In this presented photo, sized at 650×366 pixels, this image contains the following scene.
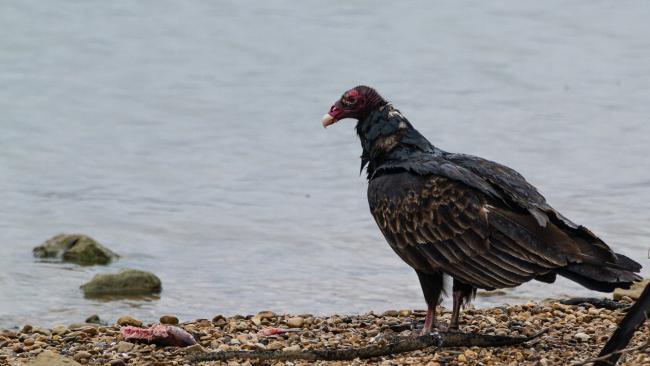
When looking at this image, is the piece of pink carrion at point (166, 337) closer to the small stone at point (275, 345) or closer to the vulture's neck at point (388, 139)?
the small stone at point (275, 345)

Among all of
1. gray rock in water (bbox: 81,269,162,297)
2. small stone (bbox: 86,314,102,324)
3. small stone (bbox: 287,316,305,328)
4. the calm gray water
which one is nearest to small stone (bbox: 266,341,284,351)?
small stone (bbox: 287,316,305,328)

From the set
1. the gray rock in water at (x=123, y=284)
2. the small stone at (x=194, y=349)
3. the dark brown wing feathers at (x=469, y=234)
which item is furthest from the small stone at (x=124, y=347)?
the gray rock in water at (x=123, y=284)

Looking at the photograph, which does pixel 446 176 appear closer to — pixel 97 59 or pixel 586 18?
pixel 97 59

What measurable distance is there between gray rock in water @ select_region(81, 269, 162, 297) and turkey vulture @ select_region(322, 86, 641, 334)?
314 centimetres

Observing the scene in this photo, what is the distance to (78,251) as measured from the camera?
10680 millimetres

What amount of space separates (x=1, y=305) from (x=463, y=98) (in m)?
7.29

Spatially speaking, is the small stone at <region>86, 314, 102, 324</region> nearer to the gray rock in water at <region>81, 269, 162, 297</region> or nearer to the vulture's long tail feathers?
the gray rock in water at <region>81, 269, 162, 297</region>

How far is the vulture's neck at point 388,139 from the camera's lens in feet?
24.2

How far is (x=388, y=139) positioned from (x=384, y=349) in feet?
5.07

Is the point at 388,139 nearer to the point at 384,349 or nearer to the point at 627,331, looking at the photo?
the point at 384,349

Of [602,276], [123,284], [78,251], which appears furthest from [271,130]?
[602,276]

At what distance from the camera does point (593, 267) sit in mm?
6145

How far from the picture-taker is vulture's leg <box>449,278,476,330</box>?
692 cm

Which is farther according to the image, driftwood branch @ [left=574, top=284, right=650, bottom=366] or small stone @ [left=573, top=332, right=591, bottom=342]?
small stone @ [left=573, top=332, right=591, bottom=342]
